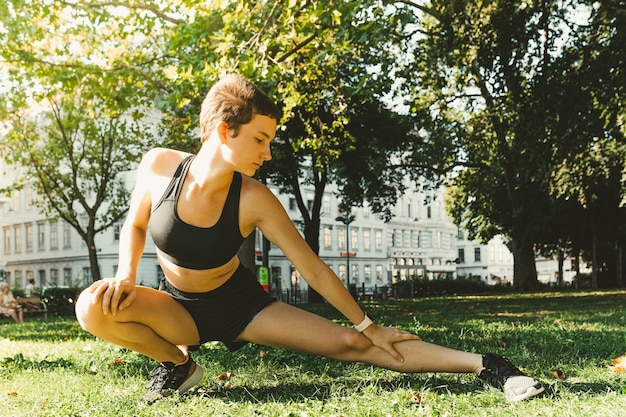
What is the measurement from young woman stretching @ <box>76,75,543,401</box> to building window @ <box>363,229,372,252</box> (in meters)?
65.7

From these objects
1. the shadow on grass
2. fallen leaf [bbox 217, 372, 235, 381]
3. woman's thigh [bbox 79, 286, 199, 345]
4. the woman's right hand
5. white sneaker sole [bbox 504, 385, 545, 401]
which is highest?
the woman's right hand

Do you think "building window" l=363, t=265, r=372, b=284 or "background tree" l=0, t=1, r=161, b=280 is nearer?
"background tree" l=0, t=1, r=161, b=280

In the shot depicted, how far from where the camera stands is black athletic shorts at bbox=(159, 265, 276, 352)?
3717 mm

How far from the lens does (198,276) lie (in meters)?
3.64

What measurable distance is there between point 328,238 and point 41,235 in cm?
2619

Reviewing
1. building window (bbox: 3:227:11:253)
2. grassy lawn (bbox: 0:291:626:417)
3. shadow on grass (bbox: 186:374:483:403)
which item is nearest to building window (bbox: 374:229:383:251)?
building window (bbox: 3:227:11:253)

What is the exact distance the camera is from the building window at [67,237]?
52.4m

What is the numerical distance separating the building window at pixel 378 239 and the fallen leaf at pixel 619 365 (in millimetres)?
66586

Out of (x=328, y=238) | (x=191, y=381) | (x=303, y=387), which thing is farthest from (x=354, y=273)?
(x=191, y=381)

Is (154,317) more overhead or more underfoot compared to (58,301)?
more overhead

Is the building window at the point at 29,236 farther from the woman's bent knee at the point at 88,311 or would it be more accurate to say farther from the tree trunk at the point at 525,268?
the woman's bent knee at the point at 88,311

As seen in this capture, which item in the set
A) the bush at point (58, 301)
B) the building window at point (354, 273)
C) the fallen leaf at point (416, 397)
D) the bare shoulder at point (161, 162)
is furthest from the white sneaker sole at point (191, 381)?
the building window at point (354, 273)

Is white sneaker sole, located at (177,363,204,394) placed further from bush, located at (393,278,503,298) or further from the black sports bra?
bush, located at (393,278,503,298)

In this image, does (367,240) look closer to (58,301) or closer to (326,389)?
(58,301)
